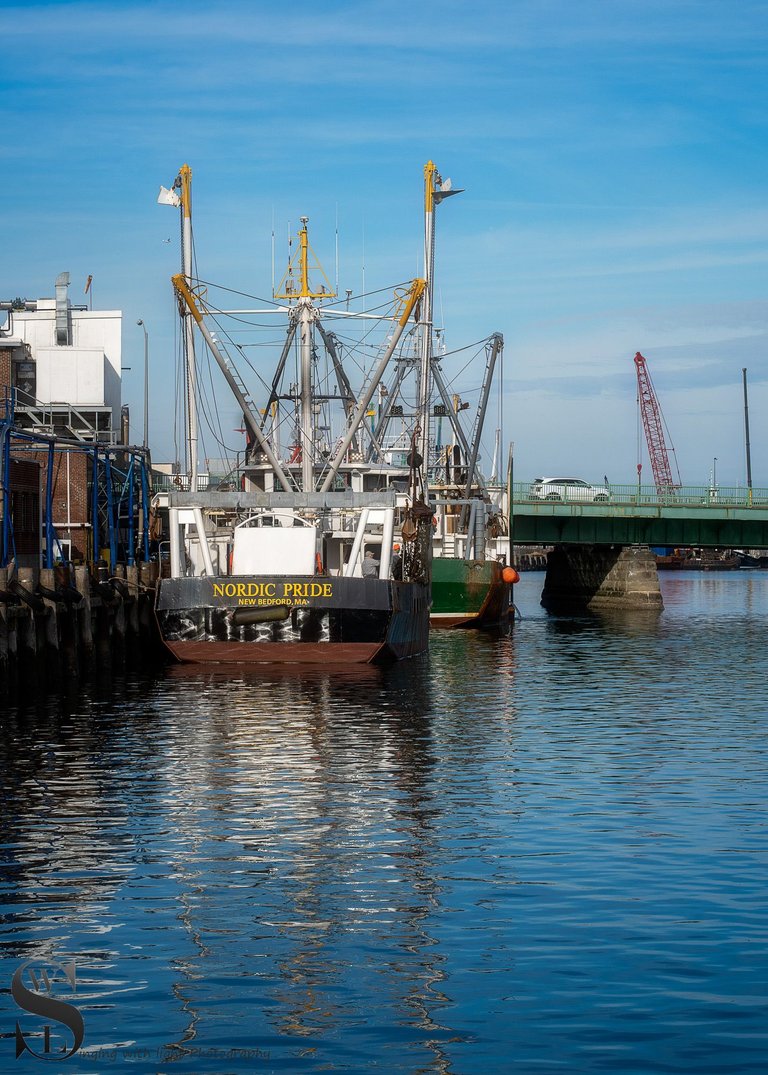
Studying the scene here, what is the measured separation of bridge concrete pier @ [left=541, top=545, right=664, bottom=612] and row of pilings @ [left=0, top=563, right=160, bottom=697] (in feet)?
187

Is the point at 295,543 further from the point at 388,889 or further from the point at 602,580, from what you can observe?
the point at 602,580

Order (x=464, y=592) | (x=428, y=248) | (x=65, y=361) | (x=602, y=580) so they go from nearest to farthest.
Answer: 1. (x=428, y=248)
2. (x=464, y=592)
3. (x=65, y=361)
4. (x=602, y=580)

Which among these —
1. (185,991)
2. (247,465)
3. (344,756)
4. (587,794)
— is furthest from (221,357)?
(185,991)

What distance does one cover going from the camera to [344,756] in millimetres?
29000

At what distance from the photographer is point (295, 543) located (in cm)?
4769

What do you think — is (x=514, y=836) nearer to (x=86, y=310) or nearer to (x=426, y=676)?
(x=426, y=676)

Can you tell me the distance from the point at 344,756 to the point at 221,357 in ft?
93.1

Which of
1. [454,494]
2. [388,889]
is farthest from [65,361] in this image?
[388,889]

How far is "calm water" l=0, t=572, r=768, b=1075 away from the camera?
501 inches

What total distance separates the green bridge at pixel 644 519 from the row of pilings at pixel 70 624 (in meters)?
41.5

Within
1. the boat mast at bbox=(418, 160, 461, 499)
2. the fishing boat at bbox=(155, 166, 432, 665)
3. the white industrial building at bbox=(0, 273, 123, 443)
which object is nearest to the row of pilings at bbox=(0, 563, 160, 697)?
the fishing boat at bbox=(155, 166, 432, 665)

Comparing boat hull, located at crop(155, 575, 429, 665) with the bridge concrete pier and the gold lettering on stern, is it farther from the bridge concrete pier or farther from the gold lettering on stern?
the bridge concrete pier

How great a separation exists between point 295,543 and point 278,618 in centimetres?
349

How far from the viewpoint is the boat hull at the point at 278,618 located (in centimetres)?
4481
